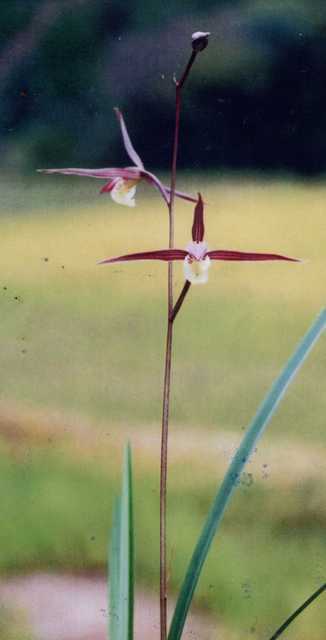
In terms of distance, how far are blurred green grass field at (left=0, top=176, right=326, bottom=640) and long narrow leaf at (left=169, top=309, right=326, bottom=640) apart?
149mm

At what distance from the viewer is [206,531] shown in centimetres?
83

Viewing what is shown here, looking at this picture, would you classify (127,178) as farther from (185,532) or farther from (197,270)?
(185,532)

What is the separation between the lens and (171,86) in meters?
0.98

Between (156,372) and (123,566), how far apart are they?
9.9 inches

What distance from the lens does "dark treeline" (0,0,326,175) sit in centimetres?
98

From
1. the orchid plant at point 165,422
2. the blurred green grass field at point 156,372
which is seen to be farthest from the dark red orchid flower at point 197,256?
the blurred green grass field at point 156,372

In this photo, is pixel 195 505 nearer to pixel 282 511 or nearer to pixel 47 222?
pixel 282 511

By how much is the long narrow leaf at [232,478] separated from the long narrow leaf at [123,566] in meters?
0.06

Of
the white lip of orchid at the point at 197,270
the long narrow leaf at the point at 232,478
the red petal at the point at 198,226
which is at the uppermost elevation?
the red petal at the point at 198,226

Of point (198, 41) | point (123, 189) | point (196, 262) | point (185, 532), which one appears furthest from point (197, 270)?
point (185, 532)

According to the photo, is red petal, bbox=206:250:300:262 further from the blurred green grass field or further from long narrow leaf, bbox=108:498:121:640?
long narrow leaf, bbox=108:498:121:640

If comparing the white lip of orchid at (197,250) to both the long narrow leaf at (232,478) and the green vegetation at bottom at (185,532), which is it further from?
the green vegetation at bottom at (185,532)

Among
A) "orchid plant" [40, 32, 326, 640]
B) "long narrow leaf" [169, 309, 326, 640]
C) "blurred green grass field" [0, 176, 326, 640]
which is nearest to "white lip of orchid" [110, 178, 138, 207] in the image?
"orchid plant" [40, 32, 326, 640]

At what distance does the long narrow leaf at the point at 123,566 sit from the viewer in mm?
856
